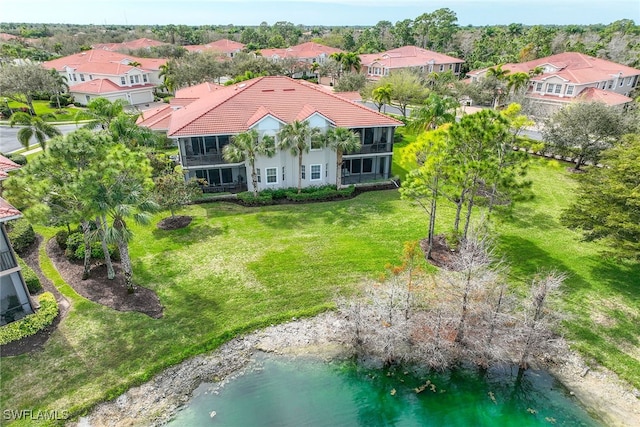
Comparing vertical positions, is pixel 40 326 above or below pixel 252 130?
below

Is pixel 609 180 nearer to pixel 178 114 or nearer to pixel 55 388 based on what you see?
pixel 55 388

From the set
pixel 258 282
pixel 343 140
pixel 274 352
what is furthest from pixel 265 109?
pixel 274 352

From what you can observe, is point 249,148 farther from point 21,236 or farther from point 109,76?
point 109,76

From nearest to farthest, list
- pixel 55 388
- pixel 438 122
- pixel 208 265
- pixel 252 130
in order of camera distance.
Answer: pixel 55 388
pixel 208 265
pixel 252 130
pixel 438 122

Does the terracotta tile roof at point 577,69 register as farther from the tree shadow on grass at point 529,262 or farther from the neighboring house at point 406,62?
the tree shadow on grass at point 529,262

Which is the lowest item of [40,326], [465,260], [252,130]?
[40,326]

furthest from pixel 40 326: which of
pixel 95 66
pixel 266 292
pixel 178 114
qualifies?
pixel 95 66
